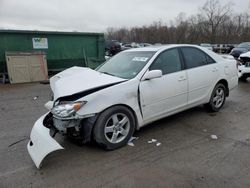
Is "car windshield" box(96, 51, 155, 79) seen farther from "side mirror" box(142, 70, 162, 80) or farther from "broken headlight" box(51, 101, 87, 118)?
"broken headlight" box(51, 101, 87, 118)

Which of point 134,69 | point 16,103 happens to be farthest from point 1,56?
point 134,69

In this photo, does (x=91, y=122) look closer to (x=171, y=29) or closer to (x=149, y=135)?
(x=149, y=135)

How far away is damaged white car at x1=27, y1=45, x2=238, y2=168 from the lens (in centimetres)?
342

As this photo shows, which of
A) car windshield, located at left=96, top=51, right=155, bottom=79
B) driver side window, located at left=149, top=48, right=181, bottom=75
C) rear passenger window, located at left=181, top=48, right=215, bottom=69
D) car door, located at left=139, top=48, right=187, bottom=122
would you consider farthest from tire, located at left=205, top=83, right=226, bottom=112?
car windshield, located at left=96, top=51, right=155, bottom=79

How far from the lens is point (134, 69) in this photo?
423 cm

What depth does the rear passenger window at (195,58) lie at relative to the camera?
4.83m

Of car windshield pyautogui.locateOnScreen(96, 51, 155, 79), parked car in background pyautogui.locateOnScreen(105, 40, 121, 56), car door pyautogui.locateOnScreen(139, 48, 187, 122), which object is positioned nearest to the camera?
car door pyautogui.locateOnScreen(139, 48, 187, 122)

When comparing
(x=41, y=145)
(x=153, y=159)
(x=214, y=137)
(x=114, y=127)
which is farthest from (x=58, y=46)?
(x=153, y=159)

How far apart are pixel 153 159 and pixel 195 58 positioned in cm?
251

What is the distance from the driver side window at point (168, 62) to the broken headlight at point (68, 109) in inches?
58.7

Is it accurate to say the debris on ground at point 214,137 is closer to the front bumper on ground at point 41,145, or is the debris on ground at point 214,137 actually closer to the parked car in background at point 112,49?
the front bumper on ground at point 41,145

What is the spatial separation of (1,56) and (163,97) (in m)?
9.02

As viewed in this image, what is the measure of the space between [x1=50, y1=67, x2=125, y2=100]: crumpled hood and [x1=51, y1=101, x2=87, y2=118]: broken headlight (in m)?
0.18

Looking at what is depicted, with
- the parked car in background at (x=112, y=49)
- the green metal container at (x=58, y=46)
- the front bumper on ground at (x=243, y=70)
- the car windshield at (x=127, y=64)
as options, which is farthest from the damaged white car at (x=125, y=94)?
the parked car in background at (x=112, y=49)
